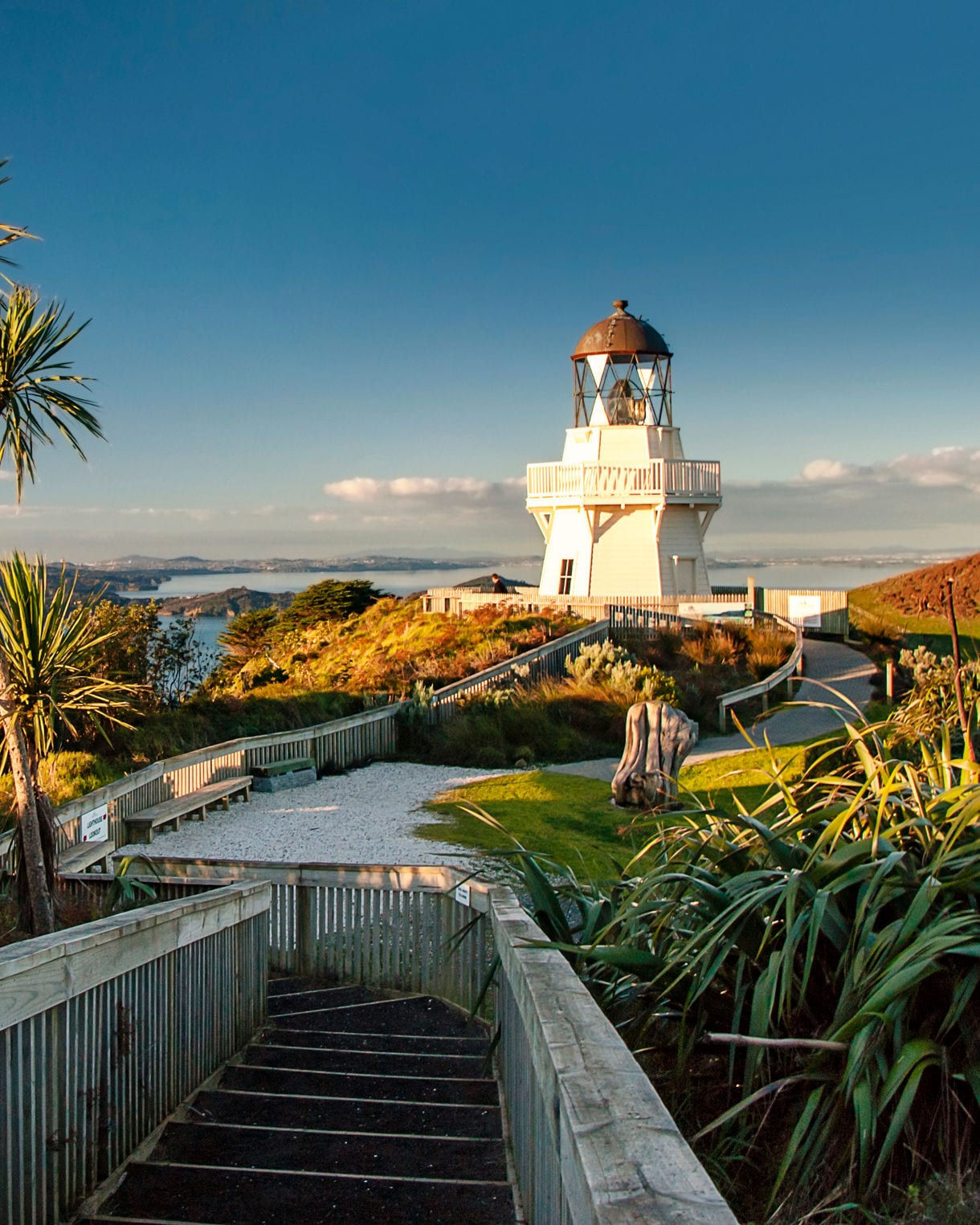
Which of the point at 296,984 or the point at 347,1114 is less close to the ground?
the point at 347,1114

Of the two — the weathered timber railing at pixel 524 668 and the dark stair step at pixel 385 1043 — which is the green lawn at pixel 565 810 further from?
the dark stair step at pixel 385 1043

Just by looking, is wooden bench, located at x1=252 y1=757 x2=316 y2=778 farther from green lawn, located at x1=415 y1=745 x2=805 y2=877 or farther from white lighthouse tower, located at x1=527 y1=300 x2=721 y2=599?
white lighthouse tower, located at x1=527 y1=300 x2=721 y2=599

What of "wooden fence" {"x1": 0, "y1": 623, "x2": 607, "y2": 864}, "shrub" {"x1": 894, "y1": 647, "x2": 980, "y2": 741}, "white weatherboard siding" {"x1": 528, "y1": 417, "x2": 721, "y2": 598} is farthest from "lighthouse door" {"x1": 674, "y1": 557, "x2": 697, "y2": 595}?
"shrub" {"x1": 894, "y1": 647, "x2": 980, "y2": 741}

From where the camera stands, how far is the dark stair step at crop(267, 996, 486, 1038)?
638 centimetres

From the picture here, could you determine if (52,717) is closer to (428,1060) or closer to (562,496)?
(428,1060)

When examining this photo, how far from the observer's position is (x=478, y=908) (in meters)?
5.95

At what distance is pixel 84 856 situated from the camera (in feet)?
30.5

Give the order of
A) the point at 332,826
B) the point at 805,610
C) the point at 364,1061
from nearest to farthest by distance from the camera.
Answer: the point at 364,1061 → the point at 332,826 → the point at 805,610

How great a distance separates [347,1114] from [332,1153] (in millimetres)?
489

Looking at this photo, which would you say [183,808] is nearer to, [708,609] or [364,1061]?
[364,1061]

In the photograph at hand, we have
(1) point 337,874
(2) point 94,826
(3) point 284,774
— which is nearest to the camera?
(1) point 337,874

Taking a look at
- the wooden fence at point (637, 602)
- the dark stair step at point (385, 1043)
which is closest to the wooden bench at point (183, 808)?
the dark stair step at point (385, 1043)

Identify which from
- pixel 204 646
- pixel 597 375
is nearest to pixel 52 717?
pixel 204 646

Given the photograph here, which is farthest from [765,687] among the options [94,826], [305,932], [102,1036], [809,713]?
[102,1036]
